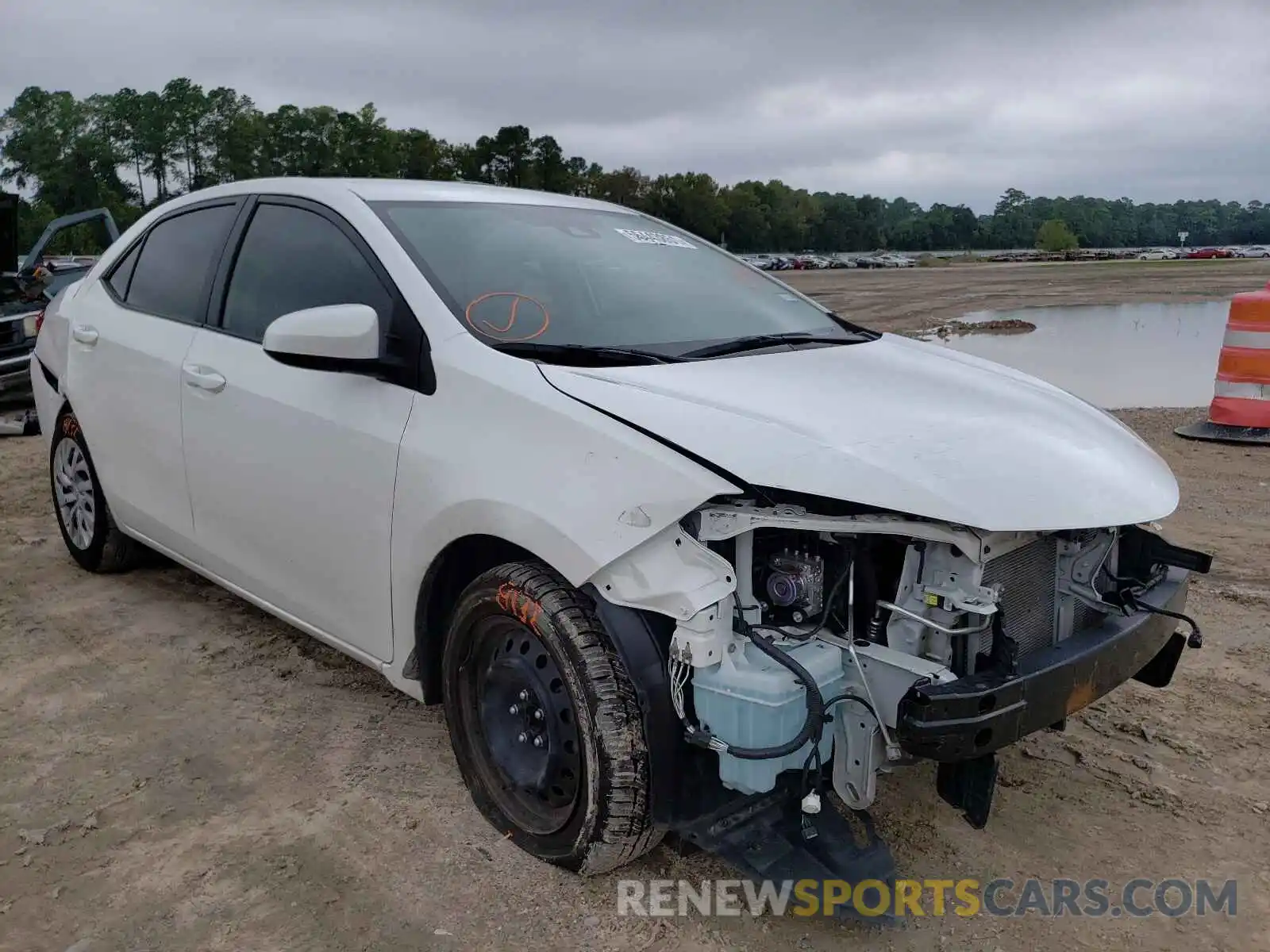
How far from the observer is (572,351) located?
2.71 m

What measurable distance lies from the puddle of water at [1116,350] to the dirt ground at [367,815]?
5132mm

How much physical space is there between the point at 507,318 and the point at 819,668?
128cm

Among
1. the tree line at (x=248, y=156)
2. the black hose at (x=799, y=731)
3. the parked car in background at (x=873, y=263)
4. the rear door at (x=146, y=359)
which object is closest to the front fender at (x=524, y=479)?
the black hose at (x=799, y=731)

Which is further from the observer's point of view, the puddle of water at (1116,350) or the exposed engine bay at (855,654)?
the puddle of water at (1116,350)

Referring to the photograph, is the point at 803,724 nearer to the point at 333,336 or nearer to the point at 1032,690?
the point at 1032,690

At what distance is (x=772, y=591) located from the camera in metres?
2.38

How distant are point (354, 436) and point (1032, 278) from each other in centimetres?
4327

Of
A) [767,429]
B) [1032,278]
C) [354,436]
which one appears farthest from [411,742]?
[1032,278]

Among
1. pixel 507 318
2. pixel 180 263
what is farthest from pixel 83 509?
pixel 507 318

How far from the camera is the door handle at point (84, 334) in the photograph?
430cm

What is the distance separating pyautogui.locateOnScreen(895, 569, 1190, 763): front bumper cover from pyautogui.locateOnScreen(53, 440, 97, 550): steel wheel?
12.7 ft

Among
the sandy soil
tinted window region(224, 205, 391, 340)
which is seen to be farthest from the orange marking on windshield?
the sandy soil

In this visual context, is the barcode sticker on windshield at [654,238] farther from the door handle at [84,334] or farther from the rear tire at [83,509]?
the rear tire at [83,509]

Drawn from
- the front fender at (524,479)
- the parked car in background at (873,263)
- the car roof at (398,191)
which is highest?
the car roof at (398,191)
